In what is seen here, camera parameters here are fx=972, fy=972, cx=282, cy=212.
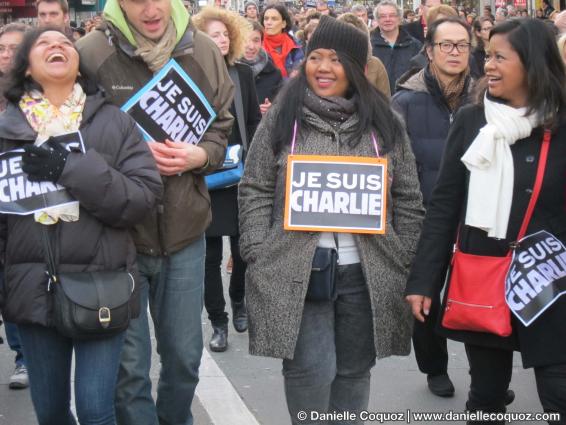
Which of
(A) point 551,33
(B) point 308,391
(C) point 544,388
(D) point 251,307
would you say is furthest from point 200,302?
(A) point 551,33

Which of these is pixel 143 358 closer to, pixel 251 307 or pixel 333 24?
pixel 251 307

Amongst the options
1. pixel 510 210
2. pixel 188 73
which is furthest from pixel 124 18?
pixel 510 210

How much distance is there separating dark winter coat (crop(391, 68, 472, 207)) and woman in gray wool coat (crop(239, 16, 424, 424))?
1.29 meters

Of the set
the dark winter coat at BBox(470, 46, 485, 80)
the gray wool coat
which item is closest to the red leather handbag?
the gray wool coat

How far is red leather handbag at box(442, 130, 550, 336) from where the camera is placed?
3.61 m

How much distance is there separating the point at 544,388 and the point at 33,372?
1.89 meters

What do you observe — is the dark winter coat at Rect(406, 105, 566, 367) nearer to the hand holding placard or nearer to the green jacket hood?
the hand holding placard

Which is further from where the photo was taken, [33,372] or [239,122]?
[239,122]

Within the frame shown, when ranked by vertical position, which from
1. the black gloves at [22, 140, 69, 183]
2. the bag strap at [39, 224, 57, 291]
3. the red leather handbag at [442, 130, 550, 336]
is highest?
the black gloves at [22, 140, 69, 183]

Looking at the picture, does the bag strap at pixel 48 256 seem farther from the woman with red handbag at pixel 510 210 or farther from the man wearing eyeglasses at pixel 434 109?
the man wearing eyeglasses at pixel 434 109

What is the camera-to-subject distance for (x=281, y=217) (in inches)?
151

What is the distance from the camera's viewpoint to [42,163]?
3.38 meters

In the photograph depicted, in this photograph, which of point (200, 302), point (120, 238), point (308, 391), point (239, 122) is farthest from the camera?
point (239, 122)

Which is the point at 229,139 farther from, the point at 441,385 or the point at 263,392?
the point at 441,385
